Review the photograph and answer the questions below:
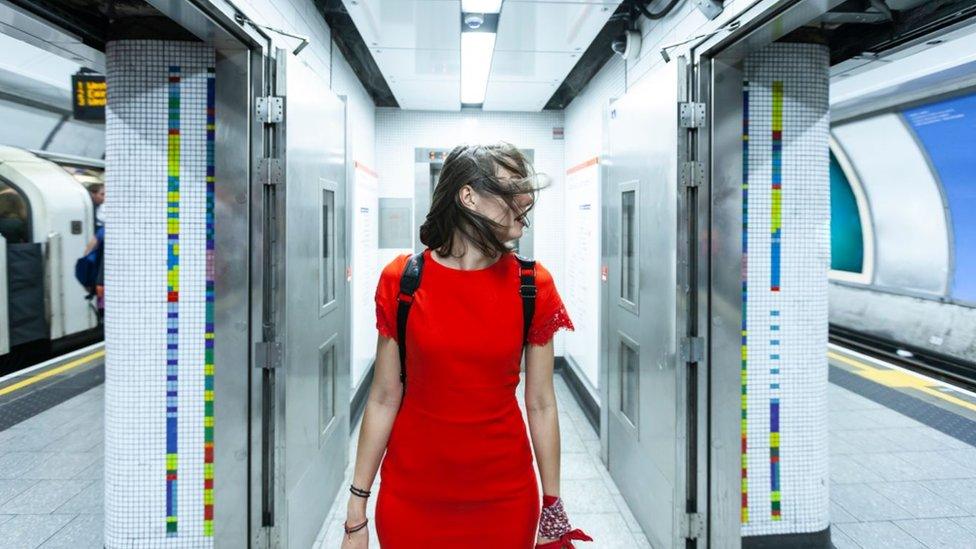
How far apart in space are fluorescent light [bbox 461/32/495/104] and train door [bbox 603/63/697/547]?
1.12 meters

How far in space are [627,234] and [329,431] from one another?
2.18m

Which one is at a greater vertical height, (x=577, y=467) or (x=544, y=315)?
(x=544, y=315)

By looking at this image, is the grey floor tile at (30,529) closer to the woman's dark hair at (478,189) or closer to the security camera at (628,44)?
the woman's dark hair at (478,189)

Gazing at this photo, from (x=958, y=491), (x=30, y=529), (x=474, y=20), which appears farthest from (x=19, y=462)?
(x=958, y=491)

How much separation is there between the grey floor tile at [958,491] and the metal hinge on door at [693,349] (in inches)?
91.1

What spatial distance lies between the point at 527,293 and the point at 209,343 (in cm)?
160

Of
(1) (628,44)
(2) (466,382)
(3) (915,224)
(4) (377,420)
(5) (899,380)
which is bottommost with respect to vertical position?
(5) (899,380)

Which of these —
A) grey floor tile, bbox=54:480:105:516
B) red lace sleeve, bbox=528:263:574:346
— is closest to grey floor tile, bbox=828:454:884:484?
red lace sleeve, bbox=528:263:574:346

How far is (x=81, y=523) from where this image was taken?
310cm

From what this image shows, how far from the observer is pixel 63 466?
3.83 meters

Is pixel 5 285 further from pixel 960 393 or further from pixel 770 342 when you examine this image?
pixel 960 393

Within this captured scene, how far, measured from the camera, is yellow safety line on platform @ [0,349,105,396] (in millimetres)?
5533

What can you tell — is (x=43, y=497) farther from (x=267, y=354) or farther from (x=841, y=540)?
(x=841, y=540)

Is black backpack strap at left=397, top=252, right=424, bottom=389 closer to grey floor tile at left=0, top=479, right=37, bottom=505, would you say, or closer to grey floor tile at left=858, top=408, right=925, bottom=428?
grey floor tile at left=0, top=479, right=37, bottom=505
